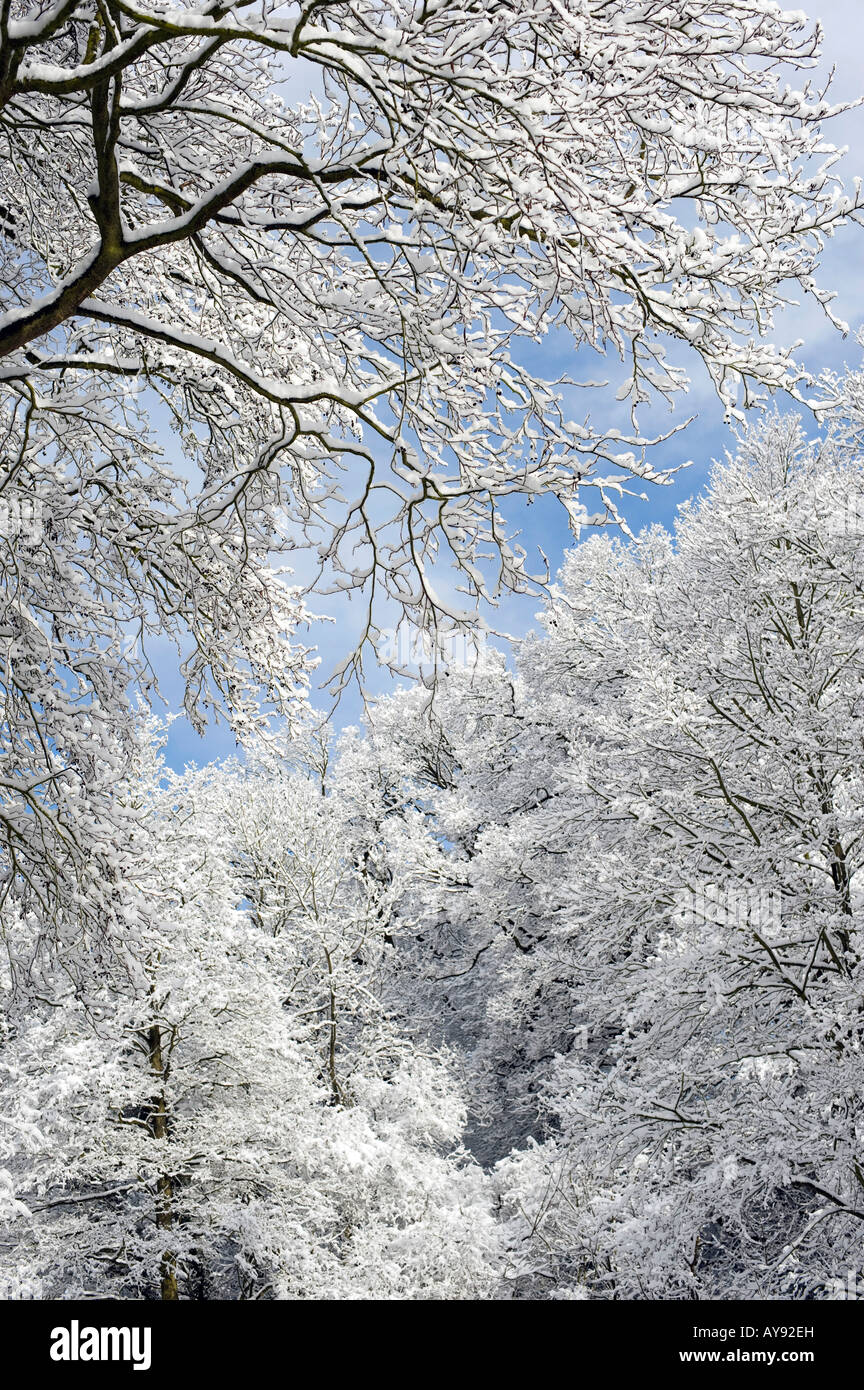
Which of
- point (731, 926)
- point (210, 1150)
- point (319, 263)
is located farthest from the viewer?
point (210, 1150)

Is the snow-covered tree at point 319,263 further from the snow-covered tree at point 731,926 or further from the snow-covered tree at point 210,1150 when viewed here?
the snow-covered tree at point 210,1150

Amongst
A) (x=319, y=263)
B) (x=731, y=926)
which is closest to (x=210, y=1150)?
(x=731, y=926)

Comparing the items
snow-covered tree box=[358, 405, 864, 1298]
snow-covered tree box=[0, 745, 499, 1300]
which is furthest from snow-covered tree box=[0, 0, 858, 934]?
snow-covered tree box=[0, 745, 499, 1300]

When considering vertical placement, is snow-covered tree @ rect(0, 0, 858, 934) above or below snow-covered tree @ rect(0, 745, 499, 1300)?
above

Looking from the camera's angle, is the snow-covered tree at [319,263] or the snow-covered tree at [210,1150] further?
the snow-covered tree at [210,1150]

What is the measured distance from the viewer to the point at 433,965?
20969 mm

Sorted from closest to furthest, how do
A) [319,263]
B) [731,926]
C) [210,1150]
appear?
[319,263] < [731,926] < [210,1150]

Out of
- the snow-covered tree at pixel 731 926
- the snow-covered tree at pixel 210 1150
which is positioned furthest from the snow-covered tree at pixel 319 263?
the snow-covered tree at pixel 210 1150

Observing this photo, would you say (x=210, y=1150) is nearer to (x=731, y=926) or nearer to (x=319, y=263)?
(x=731, y=926)

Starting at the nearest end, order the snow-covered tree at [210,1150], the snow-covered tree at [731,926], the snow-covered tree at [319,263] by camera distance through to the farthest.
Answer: the snow-covered tree at [319,263]
the snow-covered tree at [731,926]
the snow-covered tree at [210,1150]

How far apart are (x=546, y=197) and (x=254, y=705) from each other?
15.3 feet

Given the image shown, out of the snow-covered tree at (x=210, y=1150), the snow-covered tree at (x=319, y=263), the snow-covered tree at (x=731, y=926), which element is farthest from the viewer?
the snow-covered tree at (x=210, y=1150)

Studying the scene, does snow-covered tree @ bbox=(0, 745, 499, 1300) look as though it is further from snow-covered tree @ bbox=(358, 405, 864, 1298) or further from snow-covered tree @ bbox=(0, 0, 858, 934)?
snow-covered tree @ bbox=(0, 0, 858, 934)
